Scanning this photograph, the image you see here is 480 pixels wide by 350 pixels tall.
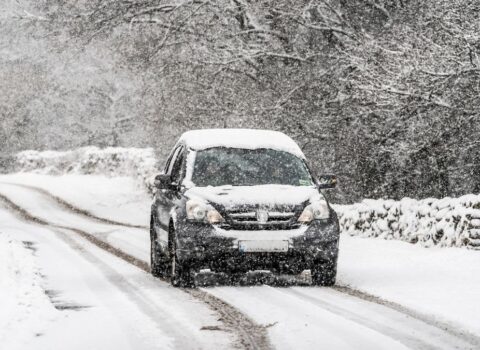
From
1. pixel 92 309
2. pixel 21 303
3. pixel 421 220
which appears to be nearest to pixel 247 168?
pixel 92 309

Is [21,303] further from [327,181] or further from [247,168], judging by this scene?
[327,181]

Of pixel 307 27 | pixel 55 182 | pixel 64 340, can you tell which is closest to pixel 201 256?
pixel 64 340

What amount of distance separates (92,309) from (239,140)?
158 inches

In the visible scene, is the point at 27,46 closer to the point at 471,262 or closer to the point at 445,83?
the point at 445,83

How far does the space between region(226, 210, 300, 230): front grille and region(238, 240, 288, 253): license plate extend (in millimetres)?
192

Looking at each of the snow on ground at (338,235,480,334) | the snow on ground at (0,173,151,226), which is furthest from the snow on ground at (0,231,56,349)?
the snow on ground at (0,173,151,226)

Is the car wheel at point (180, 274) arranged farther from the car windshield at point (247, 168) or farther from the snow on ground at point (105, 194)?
the snow on ground at point (105, 194)

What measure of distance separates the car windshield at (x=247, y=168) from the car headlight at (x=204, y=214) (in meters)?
Answer: 0.78

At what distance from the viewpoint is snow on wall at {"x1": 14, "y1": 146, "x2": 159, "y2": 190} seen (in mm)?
35406

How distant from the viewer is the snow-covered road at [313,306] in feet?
26.9

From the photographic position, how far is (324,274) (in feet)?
39.8

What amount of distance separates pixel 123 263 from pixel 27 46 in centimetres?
4374

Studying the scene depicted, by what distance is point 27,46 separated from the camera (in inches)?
2240

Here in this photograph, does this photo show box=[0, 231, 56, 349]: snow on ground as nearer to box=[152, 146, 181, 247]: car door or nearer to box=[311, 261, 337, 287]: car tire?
box=[152, 146, 181, 247]: car door
